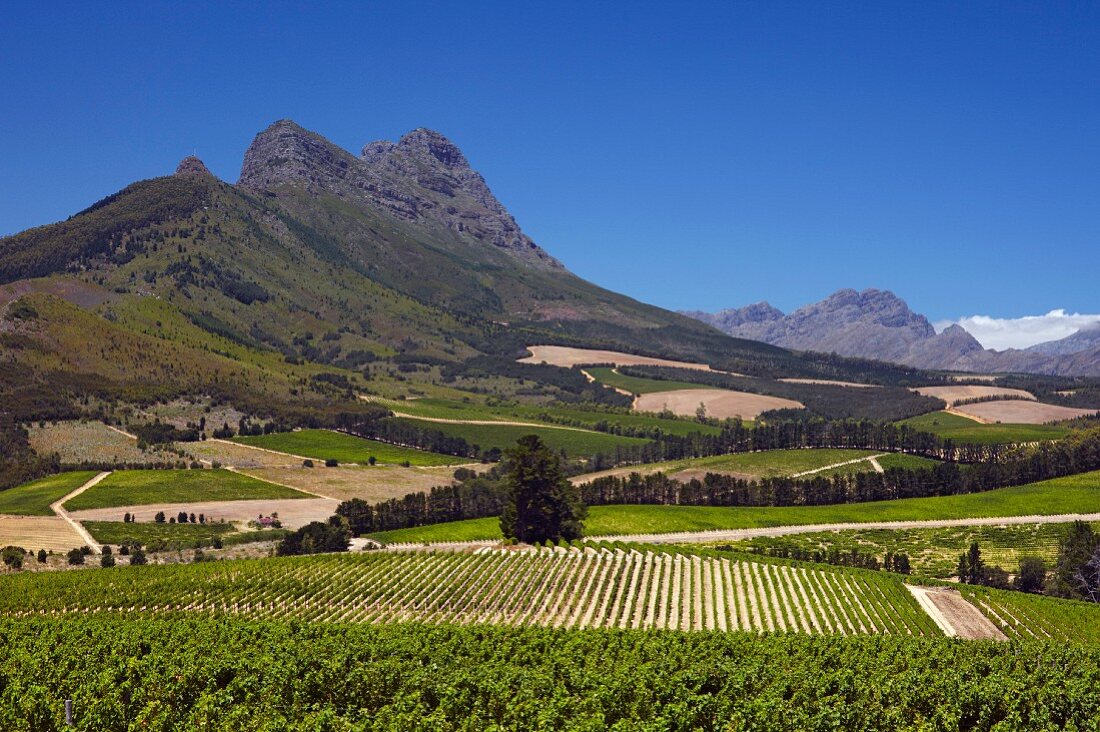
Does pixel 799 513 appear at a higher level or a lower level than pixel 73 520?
lower

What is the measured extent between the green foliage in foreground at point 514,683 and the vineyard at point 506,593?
1736 centimetres

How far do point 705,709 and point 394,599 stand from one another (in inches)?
2082

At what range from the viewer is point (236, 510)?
596 feet

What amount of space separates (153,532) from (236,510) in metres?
22.8

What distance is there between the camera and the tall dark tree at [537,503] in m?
147

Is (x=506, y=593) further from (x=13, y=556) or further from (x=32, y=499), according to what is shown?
(x=32, y=499)

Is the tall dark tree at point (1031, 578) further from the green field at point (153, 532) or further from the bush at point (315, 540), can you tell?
the green field at point (153, 532)

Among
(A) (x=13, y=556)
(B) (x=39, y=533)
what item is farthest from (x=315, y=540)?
(B) (x=39, y=533)

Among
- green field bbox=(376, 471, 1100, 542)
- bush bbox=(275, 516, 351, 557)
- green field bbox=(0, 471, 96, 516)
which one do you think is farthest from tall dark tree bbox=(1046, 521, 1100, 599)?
green field bbox=(0, 471, 96, 516)

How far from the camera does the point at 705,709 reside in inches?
2057

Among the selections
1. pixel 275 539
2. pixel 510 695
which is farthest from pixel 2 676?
A: pixel 275 539

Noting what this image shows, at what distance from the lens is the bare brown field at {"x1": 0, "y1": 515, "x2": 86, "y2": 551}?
456 feet

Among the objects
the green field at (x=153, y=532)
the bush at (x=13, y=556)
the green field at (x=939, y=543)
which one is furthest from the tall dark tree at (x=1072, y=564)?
the bush at (x=13, y=556)

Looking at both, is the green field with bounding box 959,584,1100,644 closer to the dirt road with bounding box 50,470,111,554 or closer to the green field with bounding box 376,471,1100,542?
A: the green field with bounding box 376,471,1100,542
